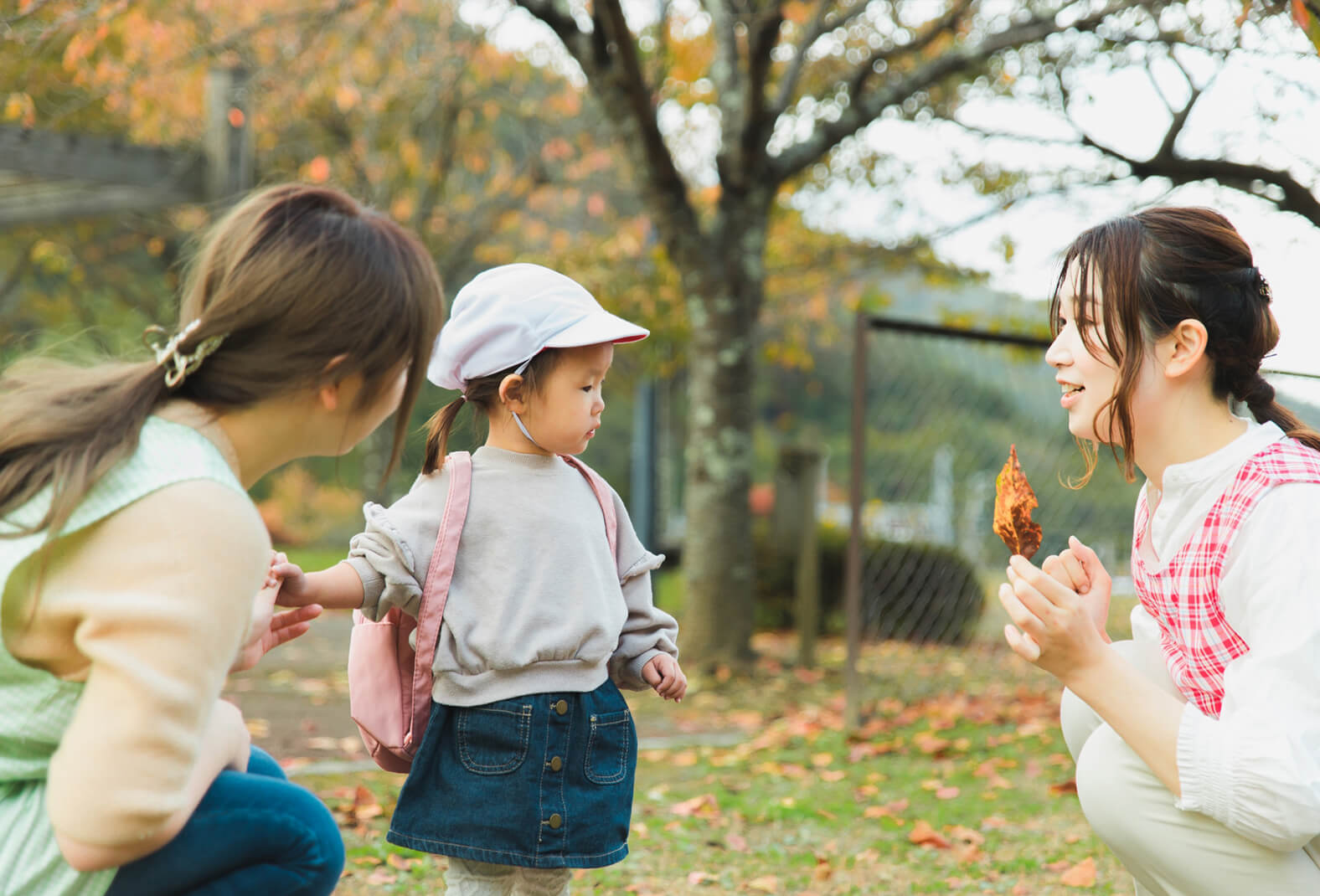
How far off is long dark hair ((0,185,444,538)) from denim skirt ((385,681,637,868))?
2.10 ft

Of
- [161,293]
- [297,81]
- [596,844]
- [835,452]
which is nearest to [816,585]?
[596,844]

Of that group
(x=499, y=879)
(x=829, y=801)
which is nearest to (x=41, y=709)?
(x=499, y=879)

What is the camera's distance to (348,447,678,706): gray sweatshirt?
1.95 meters

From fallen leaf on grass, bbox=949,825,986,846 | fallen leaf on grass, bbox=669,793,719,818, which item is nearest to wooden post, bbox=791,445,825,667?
fallen leaf on grass, bbox=669,793,719,818

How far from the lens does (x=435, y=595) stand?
1.95 metres

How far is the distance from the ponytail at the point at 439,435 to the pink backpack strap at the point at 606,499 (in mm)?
222

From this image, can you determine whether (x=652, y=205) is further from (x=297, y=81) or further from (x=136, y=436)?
(x=136, y=436)

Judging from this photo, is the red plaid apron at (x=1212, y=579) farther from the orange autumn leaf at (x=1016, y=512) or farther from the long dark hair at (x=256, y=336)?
the long dark hair at (x=256, y=336)

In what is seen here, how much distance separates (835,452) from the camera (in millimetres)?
17984

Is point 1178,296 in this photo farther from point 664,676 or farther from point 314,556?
point 314,556

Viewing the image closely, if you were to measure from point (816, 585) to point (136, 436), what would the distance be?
5275mm

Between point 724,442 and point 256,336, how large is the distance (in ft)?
14.3

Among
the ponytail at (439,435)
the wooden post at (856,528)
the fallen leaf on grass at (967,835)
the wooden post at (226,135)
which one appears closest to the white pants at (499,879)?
the ponytail at (439,435)

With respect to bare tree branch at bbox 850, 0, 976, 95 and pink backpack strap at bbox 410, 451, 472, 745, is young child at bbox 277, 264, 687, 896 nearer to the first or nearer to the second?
pink backpack strap at bbox 410, 451, 472, 745
